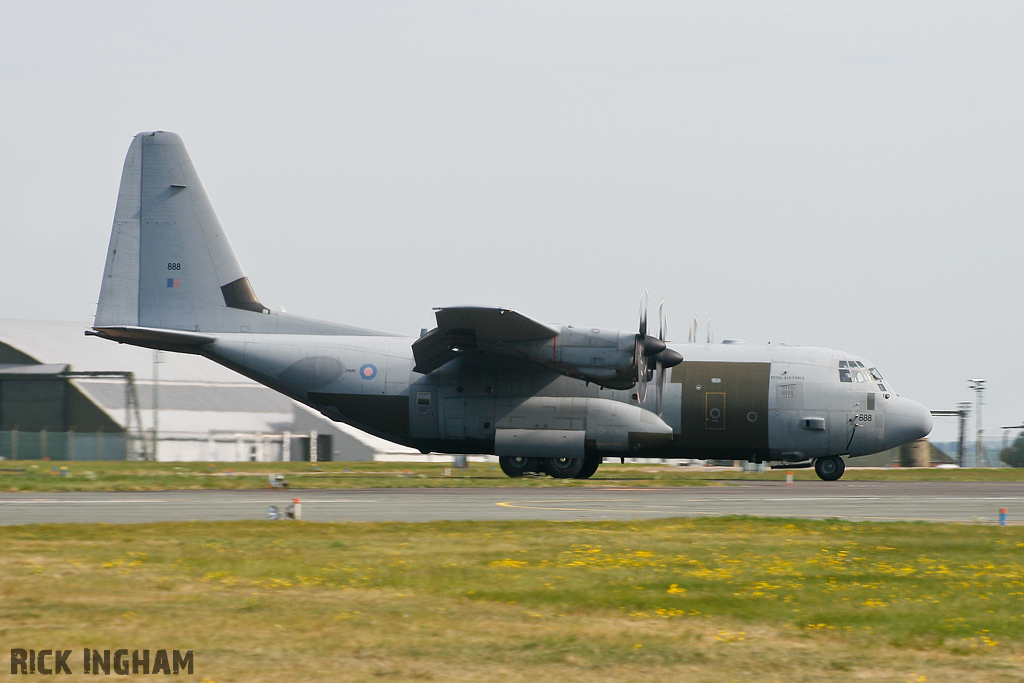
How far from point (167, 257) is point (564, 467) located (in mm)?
15876

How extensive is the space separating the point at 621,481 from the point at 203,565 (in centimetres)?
2411

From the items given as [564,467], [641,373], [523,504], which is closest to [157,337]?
[564,467]

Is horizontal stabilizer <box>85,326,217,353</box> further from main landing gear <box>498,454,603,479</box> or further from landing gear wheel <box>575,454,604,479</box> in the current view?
landing gear wheel <box>575,454,604,479</box>

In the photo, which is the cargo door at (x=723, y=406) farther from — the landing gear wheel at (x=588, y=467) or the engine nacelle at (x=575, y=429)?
the landing gear wheel at (x=588, y=467)

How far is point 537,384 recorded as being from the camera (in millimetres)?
35219

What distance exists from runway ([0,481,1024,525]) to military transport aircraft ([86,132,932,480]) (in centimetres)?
324

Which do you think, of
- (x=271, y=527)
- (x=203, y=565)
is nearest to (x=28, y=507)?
(x=271, y=527)

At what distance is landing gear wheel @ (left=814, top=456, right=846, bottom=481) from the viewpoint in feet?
121

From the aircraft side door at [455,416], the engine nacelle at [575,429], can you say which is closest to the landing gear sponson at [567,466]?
the engine nacelle at [575,429]

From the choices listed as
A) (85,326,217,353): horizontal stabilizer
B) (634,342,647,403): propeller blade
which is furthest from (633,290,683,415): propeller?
(85,326,217,353): horizontal stabilizer

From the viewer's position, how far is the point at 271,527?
18.0 meters

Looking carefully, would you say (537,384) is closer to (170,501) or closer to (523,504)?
(523,504)

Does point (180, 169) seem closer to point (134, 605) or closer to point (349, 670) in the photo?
point (134, 605)

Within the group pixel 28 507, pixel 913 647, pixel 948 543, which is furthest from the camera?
pixel 28 507
